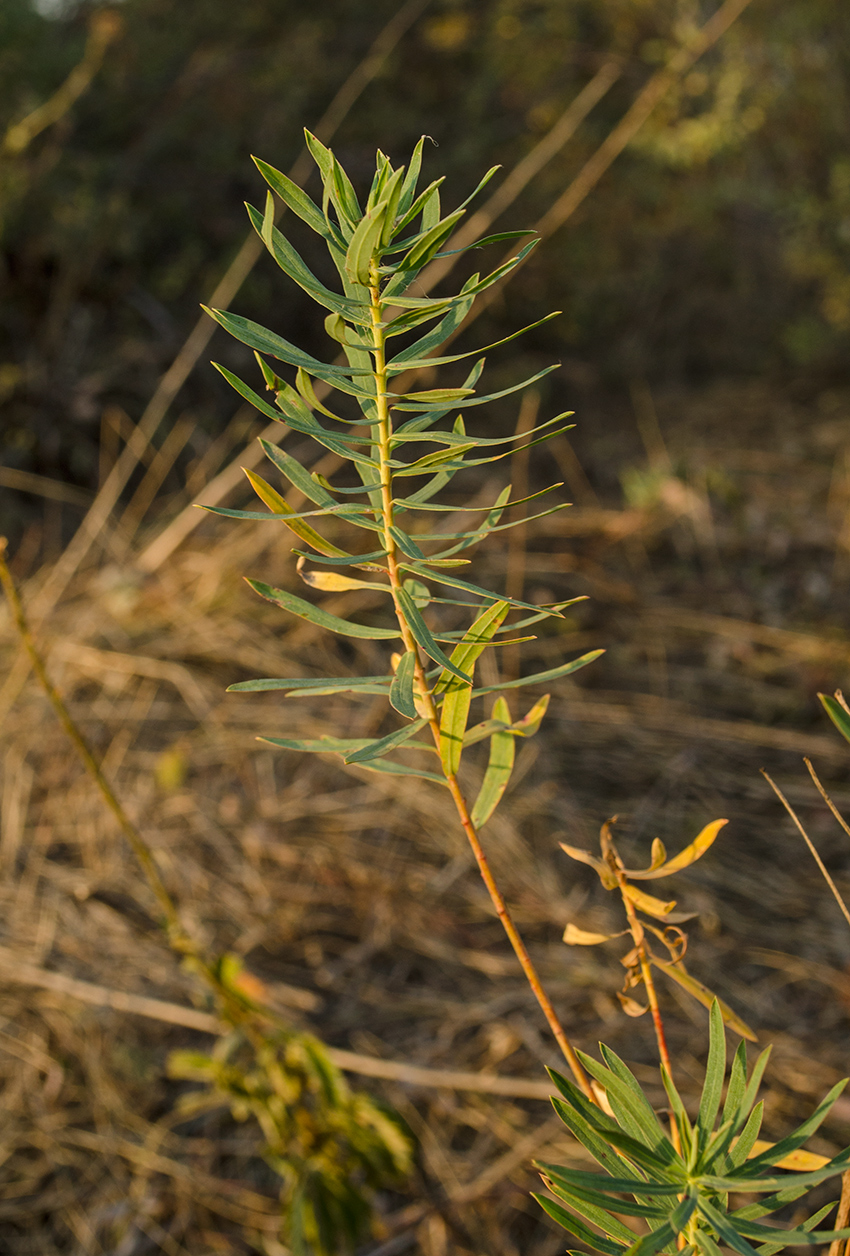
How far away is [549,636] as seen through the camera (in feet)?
7.97

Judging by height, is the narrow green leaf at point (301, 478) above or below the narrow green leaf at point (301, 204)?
below

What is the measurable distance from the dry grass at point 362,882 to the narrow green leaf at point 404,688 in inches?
22.8

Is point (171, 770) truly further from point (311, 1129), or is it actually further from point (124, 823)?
point (124, 823)

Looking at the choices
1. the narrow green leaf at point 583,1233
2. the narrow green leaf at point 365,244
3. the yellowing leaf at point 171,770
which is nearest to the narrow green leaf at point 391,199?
the narrow green leaf at point 365,244

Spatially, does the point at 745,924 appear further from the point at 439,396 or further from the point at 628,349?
the point at 628,349

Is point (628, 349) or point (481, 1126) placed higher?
point (628, 349)

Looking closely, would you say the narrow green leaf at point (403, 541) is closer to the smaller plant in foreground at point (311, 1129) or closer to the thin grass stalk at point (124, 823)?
the thin grass stalk at point (124, 823)

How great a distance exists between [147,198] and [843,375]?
3122 millimetres

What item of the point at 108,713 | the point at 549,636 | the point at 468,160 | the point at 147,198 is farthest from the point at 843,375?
the point at 108,713

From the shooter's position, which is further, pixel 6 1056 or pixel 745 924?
pixel 745 924

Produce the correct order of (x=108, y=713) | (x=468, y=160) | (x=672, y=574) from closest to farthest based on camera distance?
(x=108, y=713) < (x=672, y=574) < (x=468, y=160)

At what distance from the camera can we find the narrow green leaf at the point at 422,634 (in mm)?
323

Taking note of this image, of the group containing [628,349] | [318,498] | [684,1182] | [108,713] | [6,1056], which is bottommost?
[6,1056]

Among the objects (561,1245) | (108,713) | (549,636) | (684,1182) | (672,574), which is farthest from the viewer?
(672,574)
